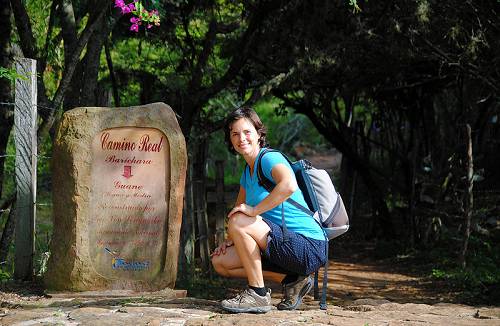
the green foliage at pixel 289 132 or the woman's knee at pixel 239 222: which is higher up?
the green foliage at pixel 289 132

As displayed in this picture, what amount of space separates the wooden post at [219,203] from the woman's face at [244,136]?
17.2 feet

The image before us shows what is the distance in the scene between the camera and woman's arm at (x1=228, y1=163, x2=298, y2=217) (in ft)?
14.9

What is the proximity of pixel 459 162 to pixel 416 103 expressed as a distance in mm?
2274

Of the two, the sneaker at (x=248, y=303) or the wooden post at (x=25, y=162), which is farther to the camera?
the wooden post at (x=25, y=162)

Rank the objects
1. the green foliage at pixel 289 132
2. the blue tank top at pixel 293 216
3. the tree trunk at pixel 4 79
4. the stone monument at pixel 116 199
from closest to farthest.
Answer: the blue tank top at pixel 293 216 → the stone monument at pixel 116 199 → the tree trunk at pixel 4 79 → the green foliage at pixel 289 132

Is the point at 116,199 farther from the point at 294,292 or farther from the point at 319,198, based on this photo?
the point at 319,198

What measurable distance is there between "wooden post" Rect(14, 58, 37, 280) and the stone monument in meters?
0.49

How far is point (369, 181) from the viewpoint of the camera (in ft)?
45.4

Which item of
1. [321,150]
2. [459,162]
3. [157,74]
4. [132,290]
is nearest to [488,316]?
[132,290]

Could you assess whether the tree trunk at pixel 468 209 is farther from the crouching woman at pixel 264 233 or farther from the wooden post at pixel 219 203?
the crouching woman at pixel 264 233

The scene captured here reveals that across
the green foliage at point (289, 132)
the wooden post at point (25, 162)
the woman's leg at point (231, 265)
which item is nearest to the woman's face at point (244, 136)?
the woman's leg at point (231, 265)

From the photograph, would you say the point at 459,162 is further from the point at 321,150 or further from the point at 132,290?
the point at 321,150

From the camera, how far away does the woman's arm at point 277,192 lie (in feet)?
14.9

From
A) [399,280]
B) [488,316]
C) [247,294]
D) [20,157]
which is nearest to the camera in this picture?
[247,294]
